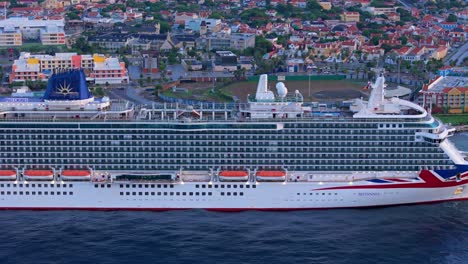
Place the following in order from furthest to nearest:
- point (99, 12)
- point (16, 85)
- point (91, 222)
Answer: point (99, 12)
point (16, 85)
point (91, 222)

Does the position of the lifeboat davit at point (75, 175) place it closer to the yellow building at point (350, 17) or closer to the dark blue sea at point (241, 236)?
the dark blue sea at point (241, 236)

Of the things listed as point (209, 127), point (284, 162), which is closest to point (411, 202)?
point (284, 162)

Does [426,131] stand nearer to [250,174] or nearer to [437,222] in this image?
[437,222]

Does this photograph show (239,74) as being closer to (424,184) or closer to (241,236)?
(424,184)

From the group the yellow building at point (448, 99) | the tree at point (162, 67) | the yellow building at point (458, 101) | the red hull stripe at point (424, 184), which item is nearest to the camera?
the red hull stripe at point (424, 184)

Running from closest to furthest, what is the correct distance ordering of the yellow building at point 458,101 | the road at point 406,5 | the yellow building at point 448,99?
the yellow building at point 448,99 < the yellow building at point 458,101 < the road at point 406,5

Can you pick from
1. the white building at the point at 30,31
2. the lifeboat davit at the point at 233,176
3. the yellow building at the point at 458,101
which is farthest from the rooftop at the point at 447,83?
the white building at the point at 30,31

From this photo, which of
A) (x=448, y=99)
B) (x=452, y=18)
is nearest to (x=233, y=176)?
(x=448, y=99)

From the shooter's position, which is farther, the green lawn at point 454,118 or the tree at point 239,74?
the tree at point 239,74
